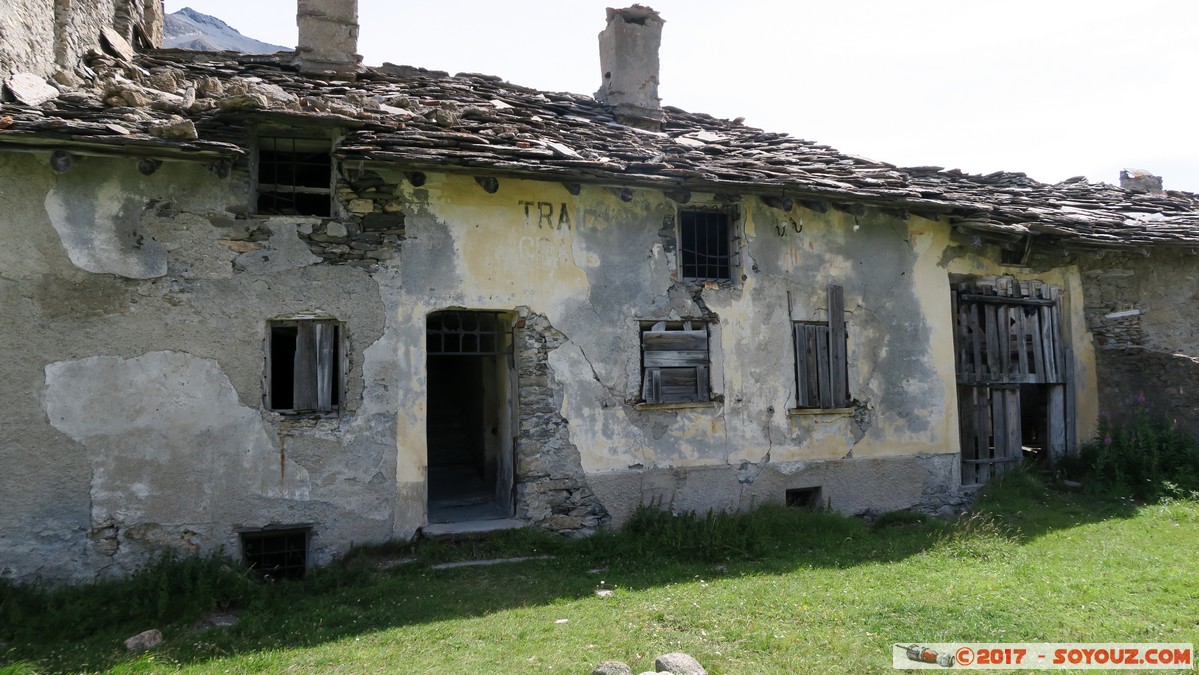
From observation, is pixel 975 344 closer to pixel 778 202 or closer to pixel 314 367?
pixel 778 202

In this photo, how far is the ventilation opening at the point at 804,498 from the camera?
9.65 m

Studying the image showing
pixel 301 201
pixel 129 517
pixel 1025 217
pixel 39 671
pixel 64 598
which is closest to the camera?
pixel 39 671

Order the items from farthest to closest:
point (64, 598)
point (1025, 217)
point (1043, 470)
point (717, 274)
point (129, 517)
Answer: point (1043, 470), point (1025, 217), point (717, 274), point (129, 517), point (64, 598)

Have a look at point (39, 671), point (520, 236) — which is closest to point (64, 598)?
point (39, 671)

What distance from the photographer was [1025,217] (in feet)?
34.2

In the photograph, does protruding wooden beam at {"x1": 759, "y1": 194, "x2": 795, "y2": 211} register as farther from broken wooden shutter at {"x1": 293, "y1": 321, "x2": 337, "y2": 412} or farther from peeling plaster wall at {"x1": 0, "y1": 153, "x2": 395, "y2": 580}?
broken wooden shutter at {"x1": 293, "y1": 321, "x2": 337, "y2": 412}

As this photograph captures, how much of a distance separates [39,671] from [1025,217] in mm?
11369

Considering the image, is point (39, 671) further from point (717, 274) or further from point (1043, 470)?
point (1043, 470)

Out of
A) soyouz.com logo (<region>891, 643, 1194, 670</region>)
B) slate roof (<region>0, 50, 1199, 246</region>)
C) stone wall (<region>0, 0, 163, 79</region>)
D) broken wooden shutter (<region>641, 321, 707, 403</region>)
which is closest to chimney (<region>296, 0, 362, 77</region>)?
slate roof (<region>0, 50, 1199, 246</region>)

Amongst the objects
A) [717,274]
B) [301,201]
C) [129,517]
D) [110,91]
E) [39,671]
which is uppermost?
[110,91]

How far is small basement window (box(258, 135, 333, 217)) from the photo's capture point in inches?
317

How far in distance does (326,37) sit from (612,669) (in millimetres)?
8174

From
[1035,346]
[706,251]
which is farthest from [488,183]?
[1035,346]

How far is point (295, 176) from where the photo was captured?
327 inches
